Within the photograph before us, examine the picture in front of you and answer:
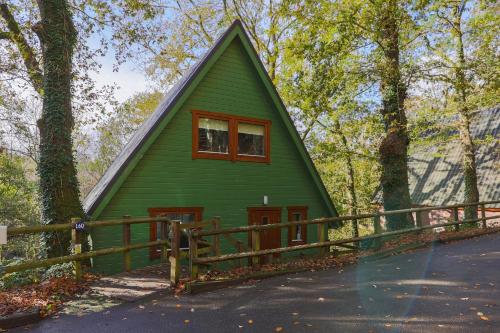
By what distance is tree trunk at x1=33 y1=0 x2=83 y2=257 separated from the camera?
10.8 metres

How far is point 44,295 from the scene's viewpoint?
25.4 ft

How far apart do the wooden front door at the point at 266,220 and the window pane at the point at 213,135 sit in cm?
264

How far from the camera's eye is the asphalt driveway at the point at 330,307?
237 inches

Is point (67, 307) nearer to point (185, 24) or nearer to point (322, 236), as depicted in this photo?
point (322, 236)

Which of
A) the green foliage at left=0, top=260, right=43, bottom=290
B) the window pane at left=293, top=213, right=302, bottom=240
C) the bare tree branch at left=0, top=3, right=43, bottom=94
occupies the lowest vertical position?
the green foliage at left=0, top=260, right=43, bottom=290

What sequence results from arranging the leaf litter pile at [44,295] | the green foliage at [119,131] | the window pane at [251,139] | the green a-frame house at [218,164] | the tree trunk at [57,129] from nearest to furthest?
the leaf litter pile at [44,295] < the tree trunk at [57,129] < the green a-frame house at [218,164] < the window pane at [251,139] < the green foliage at [119,131]

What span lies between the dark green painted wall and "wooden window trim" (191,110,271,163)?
0.17 metres

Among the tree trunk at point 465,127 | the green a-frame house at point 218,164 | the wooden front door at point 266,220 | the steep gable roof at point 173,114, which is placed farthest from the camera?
the tree trunk at point 465,127

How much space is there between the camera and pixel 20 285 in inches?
366

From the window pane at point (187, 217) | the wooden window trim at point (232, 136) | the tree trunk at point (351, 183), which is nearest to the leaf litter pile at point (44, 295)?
the window pane at point (187, 217)

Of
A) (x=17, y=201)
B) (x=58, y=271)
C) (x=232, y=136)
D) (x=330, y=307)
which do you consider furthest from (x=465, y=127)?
(x=17, y=201)

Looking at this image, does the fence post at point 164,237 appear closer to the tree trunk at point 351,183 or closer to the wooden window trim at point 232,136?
the wooden window trim at point 232,136

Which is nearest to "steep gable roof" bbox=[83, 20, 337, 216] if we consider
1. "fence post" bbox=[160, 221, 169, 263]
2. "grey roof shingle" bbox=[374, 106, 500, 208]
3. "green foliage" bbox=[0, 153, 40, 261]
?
"fence post" bbox=[160, 221, 169, 263]

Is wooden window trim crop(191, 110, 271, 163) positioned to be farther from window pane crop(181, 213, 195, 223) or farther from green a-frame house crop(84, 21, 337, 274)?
window pane crop(181, 213, 195, 223)
